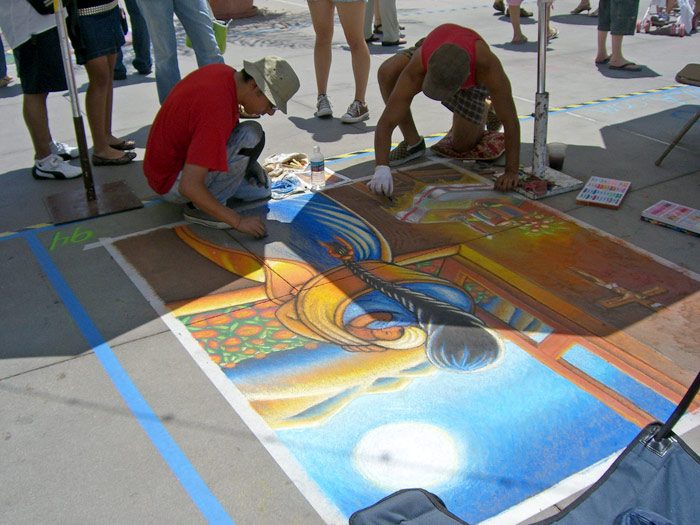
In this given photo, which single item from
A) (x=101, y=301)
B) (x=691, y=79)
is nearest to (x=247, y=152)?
(x=101, y=301)

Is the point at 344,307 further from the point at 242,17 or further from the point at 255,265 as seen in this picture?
the point at 242,17

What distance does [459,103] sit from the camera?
13.8ft

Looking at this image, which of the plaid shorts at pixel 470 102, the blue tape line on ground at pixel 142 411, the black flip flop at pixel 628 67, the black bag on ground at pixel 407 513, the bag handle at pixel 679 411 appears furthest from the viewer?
the black flip flop at pixel 628 67

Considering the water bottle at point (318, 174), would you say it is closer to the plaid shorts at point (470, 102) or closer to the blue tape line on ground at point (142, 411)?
the plaid shorts at point (470, 102)

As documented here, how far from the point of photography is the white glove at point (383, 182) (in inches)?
148

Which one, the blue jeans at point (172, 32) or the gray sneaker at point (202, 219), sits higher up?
the blue jeans at point (172, 32)

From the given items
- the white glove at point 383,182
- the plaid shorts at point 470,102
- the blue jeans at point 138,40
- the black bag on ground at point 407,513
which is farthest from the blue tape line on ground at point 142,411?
the blue jeans at point 138,40

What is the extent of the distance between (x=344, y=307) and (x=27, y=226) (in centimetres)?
194

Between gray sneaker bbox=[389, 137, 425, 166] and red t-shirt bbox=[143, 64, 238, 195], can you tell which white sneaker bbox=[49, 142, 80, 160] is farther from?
gray sneaker bbox=[389, 137, 425, 166]

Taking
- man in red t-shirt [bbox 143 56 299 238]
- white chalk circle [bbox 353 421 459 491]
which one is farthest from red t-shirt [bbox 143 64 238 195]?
white chalk circle [bbox 353 421 459 491]

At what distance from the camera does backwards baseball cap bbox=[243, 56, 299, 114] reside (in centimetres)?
312

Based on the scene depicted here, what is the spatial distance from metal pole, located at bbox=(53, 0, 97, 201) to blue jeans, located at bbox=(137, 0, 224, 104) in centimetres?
98

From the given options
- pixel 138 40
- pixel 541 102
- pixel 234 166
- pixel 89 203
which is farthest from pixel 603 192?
pixel 138 40

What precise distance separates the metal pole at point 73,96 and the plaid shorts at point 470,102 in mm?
2058
